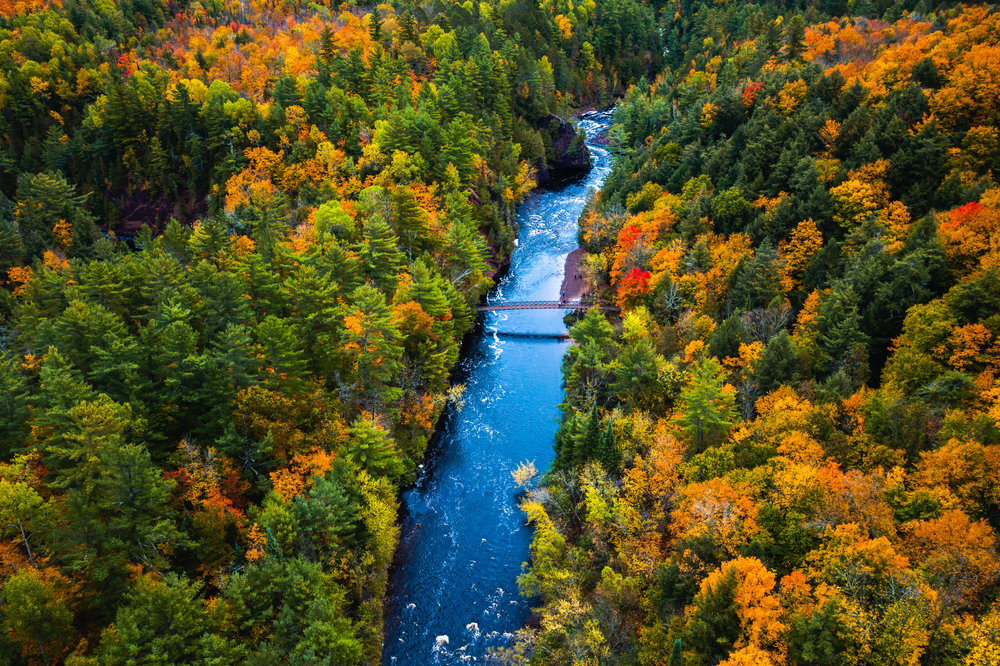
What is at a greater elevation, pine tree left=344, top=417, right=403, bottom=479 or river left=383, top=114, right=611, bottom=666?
pine tree left=344, top=417, right=403, bottom=479

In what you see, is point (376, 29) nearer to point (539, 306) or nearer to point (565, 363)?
point (539, 306)

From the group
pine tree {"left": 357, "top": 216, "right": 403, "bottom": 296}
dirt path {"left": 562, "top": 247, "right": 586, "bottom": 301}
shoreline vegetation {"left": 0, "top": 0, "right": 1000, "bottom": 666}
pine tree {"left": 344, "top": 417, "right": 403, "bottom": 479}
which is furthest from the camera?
dirt path {"left": 562, "top": 247, "right": 586, "bottom": 301}

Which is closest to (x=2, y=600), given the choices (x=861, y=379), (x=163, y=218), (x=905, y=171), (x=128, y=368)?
(x=128, y=368)

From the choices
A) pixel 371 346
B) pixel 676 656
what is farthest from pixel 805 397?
pixel 371 346

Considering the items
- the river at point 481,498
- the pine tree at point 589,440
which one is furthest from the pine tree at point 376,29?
the pine tree at point 589,440

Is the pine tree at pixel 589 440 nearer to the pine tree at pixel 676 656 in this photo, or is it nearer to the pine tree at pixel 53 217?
the pine tree at pixel 676 656

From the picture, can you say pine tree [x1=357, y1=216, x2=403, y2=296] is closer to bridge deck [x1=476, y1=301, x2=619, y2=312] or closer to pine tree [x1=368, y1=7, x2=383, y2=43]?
bridge deck [x1=476, y1=301, x2=619, y2=312]

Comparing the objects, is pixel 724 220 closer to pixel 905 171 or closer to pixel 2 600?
pixel 905 171

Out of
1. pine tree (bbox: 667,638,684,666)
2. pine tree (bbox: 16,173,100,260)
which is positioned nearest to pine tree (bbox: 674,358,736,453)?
pine tree (bbox: 667,638,684,666)
